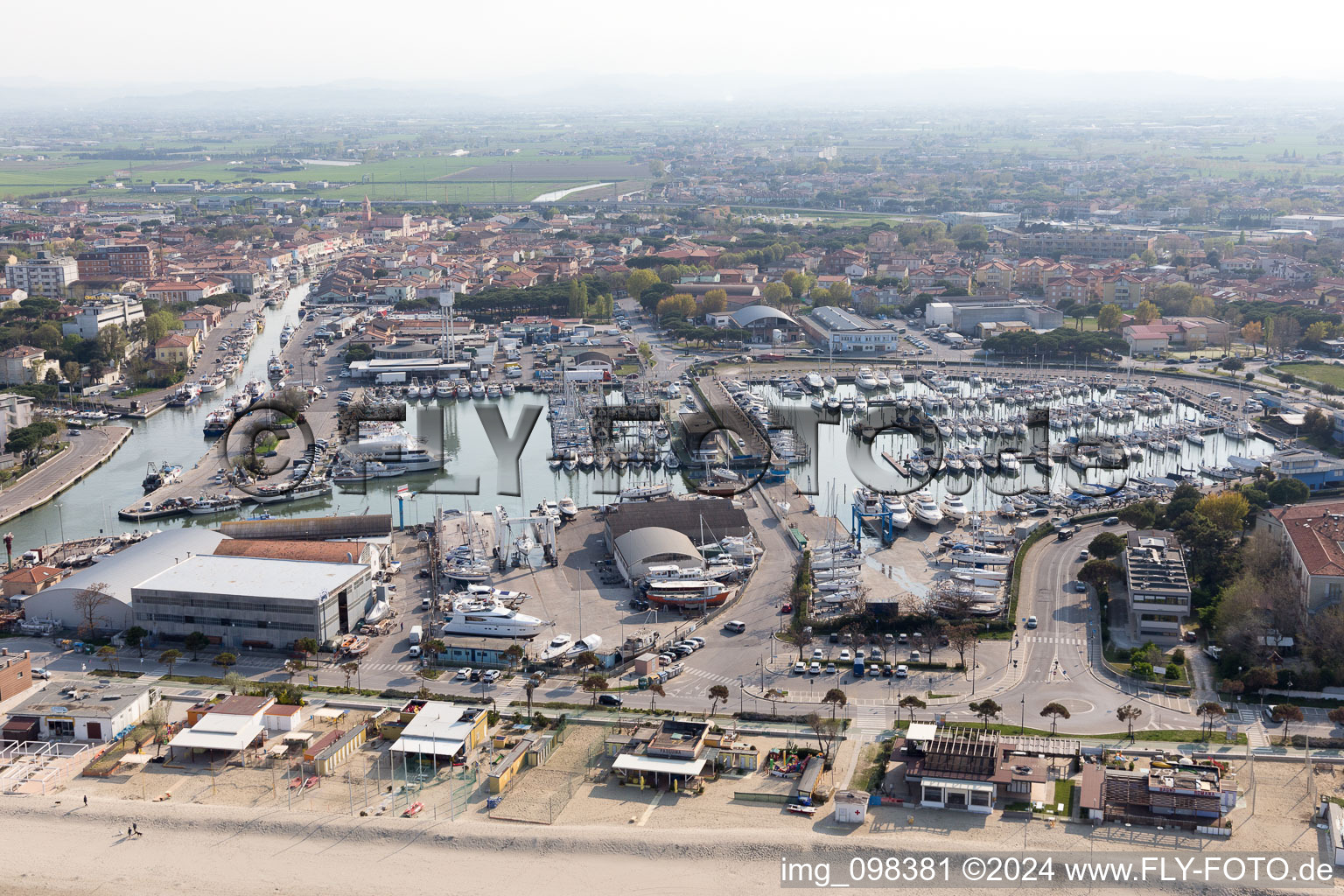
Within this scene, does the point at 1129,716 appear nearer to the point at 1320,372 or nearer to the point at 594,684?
the point at 594,684

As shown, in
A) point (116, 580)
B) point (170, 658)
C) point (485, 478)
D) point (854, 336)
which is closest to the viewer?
point (170, 658)

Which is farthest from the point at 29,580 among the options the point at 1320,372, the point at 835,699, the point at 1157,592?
the point at 1320,372

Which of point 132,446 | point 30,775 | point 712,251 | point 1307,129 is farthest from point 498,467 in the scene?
point 1307,129

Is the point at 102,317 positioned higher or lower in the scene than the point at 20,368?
higher

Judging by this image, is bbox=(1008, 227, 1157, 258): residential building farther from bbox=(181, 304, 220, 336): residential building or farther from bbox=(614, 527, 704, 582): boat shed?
bbox=(614, 527, 704, 582): boat shed

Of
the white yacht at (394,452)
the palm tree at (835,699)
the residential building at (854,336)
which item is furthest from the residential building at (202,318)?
the palm tree at (835,699)

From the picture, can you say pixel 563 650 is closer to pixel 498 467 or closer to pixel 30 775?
pixel 30 775
